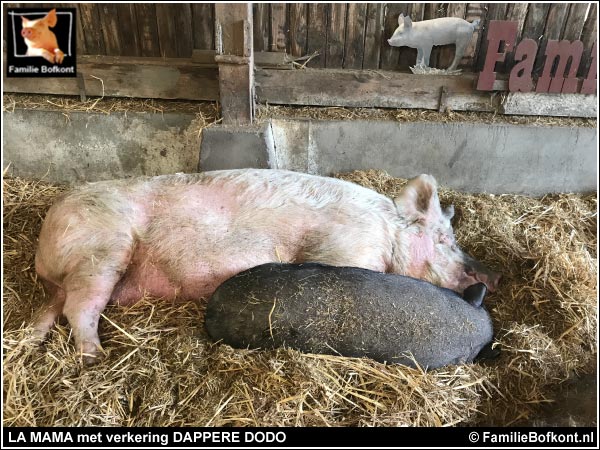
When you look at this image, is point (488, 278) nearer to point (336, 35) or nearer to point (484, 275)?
point (484, 275)

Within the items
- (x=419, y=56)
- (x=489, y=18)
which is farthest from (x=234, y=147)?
(x=489, y=18)

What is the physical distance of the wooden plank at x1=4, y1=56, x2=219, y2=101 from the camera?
4.57 m

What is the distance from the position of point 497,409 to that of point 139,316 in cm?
217

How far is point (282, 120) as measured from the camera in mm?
4445

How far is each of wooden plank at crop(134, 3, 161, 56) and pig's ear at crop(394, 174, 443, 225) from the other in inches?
117

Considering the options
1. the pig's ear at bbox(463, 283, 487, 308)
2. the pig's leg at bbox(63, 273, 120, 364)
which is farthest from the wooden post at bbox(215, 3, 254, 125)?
the pig's ear at bbox(463, 283, 487, 308)

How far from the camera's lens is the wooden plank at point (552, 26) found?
4598mm

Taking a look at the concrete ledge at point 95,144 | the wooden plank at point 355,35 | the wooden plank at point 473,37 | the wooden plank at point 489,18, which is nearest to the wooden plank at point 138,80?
the concrete ledge at point 95,144

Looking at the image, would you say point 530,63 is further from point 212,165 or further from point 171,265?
point 171,265

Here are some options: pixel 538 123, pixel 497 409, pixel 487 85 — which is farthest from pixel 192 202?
pixel 538 123

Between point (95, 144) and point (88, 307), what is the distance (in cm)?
215

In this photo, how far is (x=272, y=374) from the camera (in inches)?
97.0

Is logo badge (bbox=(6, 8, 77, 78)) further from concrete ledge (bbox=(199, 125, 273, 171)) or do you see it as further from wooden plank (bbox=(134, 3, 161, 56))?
concrete ledge (bbox=(199, 125, 273, 171))
